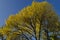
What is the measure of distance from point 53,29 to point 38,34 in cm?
221

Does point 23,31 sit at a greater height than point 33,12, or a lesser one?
lesser

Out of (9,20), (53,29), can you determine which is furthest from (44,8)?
(9,20)

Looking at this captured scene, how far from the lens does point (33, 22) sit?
3088cm

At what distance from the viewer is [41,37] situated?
3156cm

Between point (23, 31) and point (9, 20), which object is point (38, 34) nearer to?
point (23, 31)

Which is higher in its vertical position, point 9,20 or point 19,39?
point 9,20

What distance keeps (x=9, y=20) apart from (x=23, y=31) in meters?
2.55

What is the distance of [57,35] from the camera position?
31984 mm

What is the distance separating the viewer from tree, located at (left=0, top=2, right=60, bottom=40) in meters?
30.6

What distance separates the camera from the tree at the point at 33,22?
100 ft

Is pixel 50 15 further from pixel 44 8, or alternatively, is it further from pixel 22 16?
pixel 22 16

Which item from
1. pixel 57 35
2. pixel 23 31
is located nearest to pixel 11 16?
pixel 23 31

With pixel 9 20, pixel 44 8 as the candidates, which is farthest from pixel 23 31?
pixel 44 8

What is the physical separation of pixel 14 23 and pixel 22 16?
5.16 ft
